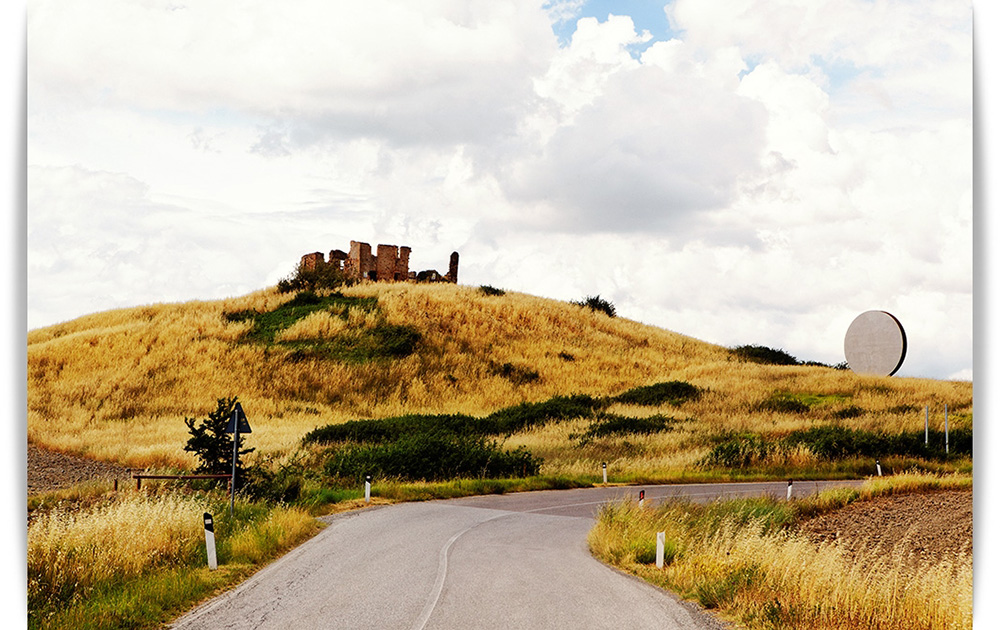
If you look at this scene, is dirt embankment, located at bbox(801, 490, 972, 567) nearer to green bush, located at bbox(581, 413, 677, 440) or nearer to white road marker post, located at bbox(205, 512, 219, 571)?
white road marker post, located at bbox(205, 512, 219, 571)

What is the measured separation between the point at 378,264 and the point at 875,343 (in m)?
54.4

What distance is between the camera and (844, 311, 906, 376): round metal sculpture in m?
50.3

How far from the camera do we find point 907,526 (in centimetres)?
2073

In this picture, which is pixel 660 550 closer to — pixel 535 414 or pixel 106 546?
pixel 106 546

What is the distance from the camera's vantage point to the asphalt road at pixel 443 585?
10.9 meters

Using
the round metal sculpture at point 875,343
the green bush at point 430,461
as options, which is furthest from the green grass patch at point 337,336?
the round metal sculpture at point 875,343

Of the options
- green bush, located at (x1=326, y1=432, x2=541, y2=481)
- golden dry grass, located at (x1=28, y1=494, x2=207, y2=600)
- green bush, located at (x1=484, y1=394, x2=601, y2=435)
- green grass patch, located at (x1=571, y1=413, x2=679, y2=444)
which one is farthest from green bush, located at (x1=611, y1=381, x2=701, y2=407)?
golden dry grass, located at (x1=28, y1=494, x2=207, y2=600)

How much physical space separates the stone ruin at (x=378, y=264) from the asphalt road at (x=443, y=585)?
67.7m

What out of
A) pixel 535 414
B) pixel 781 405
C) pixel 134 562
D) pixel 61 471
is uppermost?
pixel 781 405

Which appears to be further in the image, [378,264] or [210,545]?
[378,264]

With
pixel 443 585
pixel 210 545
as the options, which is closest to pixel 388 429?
pixel 210 545

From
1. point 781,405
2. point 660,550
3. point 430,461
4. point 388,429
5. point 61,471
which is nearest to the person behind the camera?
point 660,550

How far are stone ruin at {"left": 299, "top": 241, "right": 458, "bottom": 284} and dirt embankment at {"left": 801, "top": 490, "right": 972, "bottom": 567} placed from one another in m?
65.9

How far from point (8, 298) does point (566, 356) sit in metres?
61.2
